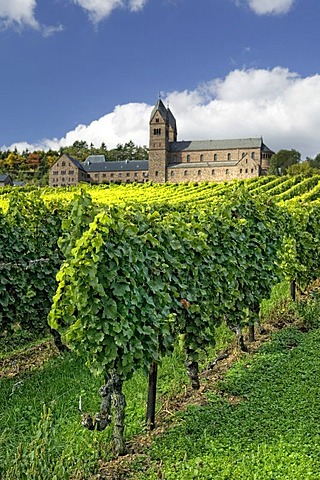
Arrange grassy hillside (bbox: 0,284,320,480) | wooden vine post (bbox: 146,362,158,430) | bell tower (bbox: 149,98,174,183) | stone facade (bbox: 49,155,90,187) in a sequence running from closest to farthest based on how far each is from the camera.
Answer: grassy hillside (bbox: 0,284,320,480), wooden vine post (bbox: 146,362,158,430), bell tower (bbox: 149,98,174,183), stone facade (bbox: 49,155,90,187)

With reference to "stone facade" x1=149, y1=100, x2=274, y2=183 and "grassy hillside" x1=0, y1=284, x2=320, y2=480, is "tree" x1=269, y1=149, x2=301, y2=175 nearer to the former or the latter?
"stone facade" x1=149, y1=100, x2=274, y2=183

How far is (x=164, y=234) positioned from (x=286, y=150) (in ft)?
292

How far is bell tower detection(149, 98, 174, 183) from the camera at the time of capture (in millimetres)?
86188

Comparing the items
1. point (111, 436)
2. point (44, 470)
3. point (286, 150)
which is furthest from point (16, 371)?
point (286, 150)

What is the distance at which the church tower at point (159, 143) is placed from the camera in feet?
283

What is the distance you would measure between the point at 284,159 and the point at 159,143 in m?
22.7

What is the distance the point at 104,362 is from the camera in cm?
444

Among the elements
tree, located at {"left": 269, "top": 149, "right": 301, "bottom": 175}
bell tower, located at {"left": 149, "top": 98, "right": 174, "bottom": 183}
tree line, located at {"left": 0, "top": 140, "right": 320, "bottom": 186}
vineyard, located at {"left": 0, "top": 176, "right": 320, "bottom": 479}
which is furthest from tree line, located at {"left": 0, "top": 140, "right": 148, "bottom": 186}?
vineyard, located at {"left": 0, "top": 176, "right": 320, "bottom": 479}

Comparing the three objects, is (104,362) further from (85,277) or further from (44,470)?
(44,470)

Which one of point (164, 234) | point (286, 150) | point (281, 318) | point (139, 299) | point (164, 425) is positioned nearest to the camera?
point (139, 299)

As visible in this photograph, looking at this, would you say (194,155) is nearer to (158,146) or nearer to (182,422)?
(158,146)

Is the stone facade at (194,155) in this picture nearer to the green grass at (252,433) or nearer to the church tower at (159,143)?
the church tower at (159,143)

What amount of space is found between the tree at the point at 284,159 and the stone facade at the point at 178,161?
7.36ft

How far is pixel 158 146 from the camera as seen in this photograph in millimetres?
87625
